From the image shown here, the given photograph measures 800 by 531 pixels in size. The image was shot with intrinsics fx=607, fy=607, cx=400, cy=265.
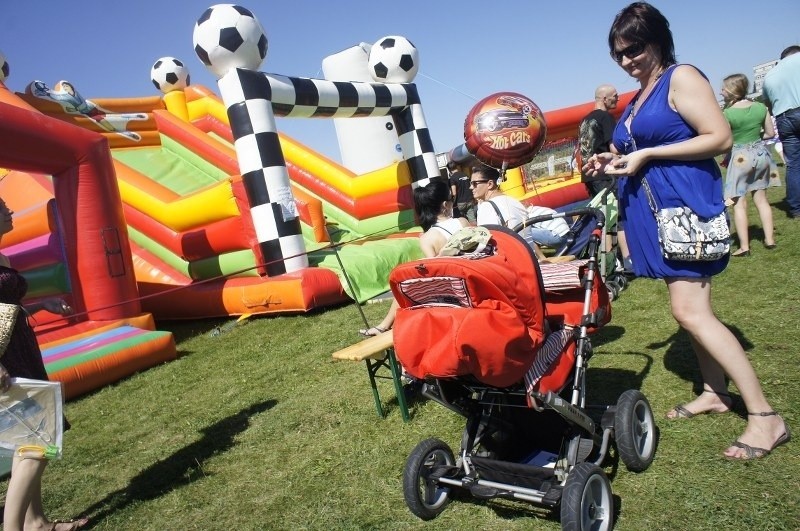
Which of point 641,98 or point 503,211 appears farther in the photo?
point 503,211

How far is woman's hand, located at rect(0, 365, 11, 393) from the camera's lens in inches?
95.8

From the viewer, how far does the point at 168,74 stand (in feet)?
38.4

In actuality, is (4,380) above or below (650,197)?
below

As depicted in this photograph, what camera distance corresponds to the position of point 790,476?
219 centimetres

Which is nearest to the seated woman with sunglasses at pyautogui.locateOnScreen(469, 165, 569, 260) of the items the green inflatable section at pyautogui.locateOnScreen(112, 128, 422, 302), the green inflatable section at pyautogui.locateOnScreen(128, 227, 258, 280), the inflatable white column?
the green inflatable section at pyautogui.locateOnScreen(112, 128, 422, 302)

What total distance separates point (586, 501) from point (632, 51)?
1.73 meters

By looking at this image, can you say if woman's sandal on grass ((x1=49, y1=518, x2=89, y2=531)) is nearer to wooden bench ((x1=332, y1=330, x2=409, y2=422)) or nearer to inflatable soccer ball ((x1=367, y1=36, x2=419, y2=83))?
wooden bench ((x1=332, y1=330, x2=409, y2=422))

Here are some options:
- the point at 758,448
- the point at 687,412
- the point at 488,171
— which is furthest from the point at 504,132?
the point at 758,448

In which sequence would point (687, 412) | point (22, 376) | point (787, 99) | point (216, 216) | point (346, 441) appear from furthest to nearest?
point (216, 216) < point (787, 99) < point (346, 441) < point (687, 412) < point (22, 376)

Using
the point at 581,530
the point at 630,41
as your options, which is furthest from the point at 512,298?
the point at 630,41

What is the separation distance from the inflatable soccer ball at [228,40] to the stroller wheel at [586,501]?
6163 millimetres

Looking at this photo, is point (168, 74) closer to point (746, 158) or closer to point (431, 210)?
point (431, 210)

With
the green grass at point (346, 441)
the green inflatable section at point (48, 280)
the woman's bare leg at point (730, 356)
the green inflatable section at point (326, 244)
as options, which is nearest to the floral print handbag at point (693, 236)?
the woman's bare leg at point (730, 356)

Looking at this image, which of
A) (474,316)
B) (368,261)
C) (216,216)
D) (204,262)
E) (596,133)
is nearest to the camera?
(474,316)
